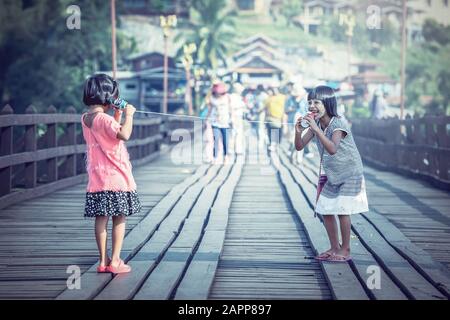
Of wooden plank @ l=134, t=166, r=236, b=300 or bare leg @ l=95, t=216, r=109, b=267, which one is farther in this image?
bare leg @ l=95, t=216, r=109, b=267

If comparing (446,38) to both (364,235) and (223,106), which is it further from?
(364,235)

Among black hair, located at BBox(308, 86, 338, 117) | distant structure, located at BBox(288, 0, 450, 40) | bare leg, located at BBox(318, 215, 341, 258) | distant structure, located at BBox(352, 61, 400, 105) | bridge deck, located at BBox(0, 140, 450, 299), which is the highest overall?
distant structure, located at BBox(288, 0, 450, 40)

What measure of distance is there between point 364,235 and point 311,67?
125 meters

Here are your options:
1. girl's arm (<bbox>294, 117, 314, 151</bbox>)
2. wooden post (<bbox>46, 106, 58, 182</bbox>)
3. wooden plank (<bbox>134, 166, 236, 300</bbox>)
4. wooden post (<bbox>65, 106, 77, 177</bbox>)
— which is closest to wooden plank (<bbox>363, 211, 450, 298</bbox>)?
girl's arm (<bbox>294, 117, 314, 151</bbox>)

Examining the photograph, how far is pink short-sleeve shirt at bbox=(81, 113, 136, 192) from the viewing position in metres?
5.98

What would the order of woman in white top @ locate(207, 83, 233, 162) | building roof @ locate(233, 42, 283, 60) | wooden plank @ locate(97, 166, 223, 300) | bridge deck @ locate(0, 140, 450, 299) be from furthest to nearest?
1. building roof @ locate(233, 42, 283, 60)
2. woman in white top @ locate(207, 83, 233, 162)
3. bridge deck @ locate(0, 140, 450, 299)
4. wooden plank @ locate(97, 166, 223, 300)

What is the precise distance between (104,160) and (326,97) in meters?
1.74

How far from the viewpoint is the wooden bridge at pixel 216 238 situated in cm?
554

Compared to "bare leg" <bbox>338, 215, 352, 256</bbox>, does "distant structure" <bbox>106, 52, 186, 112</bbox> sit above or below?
above

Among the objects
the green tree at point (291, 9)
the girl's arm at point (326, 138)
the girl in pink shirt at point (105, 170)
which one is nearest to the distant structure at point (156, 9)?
the green tree at point (291, 9)

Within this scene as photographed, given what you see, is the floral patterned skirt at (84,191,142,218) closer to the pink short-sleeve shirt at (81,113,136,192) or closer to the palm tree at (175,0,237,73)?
the pink short-sleeve shirt at (81,113,136,192)

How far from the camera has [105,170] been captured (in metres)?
6.00

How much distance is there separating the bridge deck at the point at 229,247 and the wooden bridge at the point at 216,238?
0.01m
